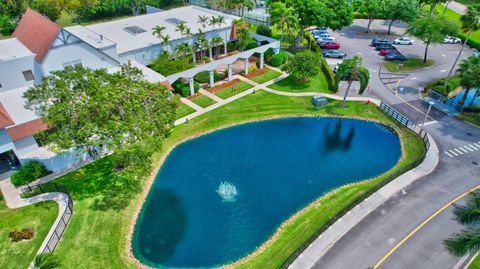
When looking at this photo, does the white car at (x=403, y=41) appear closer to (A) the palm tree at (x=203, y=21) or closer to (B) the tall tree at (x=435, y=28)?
(B) the tall tree at (x=435, y=28)

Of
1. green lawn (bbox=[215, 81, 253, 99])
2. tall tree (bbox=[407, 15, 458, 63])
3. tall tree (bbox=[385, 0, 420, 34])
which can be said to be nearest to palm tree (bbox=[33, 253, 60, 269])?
green lawn (bbox=[215, 81, 253, 99])

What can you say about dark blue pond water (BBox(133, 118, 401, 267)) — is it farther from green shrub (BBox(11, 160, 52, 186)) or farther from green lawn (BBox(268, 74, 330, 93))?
green shrub (BBox(11, 160, 52, 186))

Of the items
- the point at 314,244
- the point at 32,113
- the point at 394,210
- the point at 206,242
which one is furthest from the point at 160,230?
the point at 394,210

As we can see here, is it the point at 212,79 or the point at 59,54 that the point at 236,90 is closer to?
the point at 212,79

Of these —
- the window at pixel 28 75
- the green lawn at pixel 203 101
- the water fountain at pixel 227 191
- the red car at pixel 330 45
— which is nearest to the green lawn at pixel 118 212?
the green lawn at pixel 203 101

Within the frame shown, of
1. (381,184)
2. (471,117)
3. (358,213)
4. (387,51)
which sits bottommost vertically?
(358,213)

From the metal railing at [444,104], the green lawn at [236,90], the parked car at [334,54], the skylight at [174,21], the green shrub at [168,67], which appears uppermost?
the skylight at [174,21]

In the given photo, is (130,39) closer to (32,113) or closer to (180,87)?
(180,87)

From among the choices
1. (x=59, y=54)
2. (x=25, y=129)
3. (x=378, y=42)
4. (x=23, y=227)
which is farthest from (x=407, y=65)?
(x=23, y=227)
